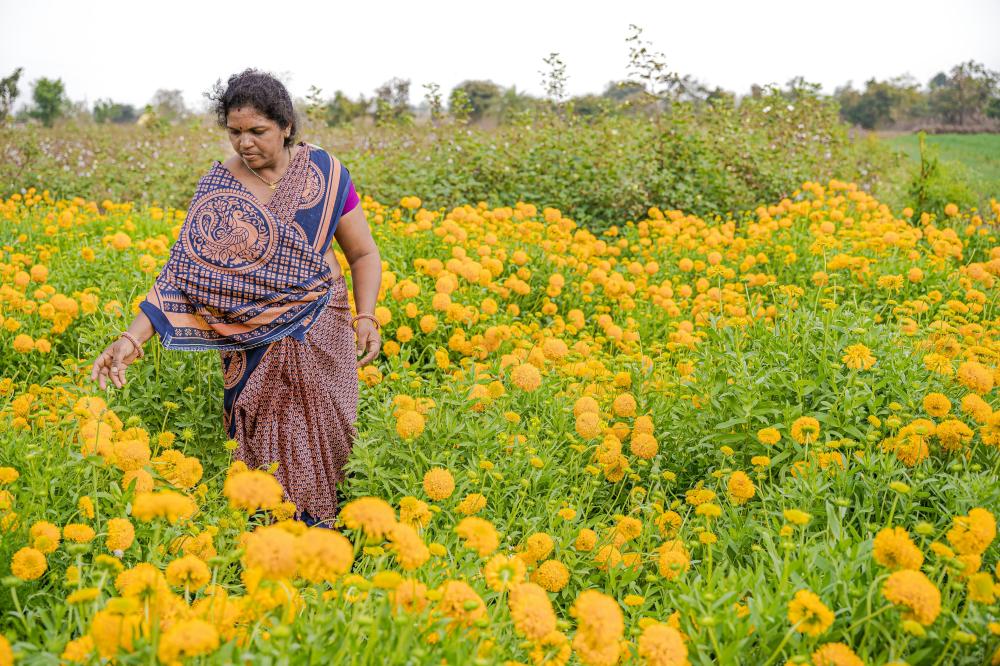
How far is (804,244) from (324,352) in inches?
146

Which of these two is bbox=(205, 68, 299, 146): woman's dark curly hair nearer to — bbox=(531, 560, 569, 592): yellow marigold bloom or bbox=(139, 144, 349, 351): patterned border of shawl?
bbox=(139, 144, 349, 351): patterned border of shawl

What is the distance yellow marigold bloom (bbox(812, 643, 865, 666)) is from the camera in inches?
57.9

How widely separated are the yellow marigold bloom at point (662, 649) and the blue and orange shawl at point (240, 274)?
184cm

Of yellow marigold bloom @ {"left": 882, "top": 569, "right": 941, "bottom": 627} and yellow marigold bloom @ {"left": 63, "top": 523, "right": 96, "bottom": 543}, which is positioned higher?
yellow marigold bloom @ {"left": 63, "top": 523, "right": 96, "bottom": 543}

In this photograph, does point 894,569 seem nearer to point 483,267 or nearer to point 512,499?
point 512,499

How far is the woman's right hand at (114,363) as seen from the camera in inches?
93.0

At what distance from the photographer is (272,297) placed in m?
2.78

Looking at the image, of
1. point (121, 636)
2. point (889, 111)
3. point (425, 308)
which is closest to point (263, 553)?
point (121, 636)

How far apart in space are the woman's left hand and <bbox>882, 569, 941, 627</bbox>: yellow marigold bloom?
2046mm

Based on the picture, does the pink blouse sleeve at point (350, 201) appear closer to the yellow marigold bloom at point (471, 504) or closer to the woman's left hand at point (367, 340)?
the woman's left hand at point (367, 340)

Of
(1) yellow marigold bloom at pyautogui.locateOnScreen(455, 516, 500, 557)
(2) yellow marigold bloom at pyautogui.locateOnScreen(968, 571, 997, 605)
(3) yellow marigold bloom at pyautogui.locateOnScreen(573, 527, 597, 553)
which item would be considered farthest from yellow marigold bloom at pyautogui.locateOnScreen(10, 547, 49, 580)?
(2) yellow marigold bloom at pyautogui.locateOnScreen(968, 571, 997, 605)

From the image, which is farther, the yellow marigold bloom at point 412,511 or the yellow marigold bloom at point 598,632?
the yellow marigold bloom at point 412,511

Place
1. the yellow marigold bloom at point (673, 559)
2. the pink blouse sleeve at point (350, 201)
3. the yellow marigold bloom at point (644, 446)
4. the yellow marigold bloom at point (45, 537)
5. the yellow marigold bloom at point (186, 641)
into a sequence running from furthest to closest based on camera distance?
1. the pink blouse sleeve at point (350, 201)
2. the yellow marigold bloom at point (644, 446)
3. the yellow marigold bloom at point (673, 559)
4. the yellow marigold bloom at point (45, 537)
5. the yellow marigold bloom at point (186, 641)

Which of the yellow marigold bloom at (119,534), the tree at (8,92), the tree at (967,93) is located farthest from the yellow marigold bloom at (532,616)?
the tree at (967,93)
